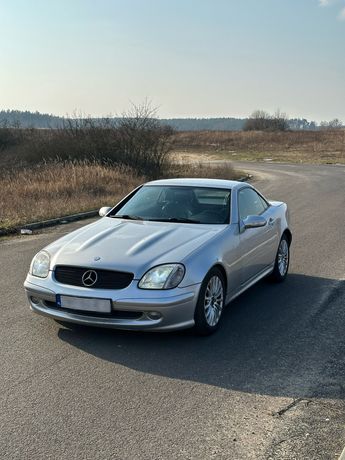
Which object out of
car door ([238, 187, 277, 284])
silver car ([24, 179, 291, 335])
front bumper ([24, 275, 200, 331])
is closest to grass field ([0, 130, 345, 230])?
silver car ([24, 179, 291, 335])

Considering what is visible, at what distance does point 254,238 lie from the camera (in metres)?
6.30

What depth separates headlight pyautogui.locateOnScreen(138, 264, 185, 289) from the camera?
4.80m

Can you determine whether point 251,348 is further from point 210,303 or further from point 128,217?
point 128,217

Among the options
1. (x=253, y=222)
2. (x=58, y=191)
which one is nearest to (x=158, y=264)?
(x=253, y=222)

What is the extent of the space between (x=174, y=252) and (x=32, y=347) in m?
1.57

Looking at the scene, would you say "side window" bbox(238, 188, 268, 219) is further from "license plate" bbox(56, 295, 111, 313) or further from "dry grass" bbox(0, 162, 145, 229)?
"dry grass" bbox(0, 162, 145, 229)

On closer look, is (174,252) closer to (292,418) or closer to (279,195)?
(292,418)

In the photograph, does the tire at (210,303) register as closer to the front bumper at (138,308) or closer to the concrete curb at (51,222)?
the front bumper at (138,308)

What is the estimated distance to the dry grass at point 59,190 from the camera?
13469 millimetres

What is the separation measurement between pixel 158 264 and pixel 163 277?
134mm

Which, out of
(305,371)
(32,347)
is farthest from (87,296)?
(305,371)

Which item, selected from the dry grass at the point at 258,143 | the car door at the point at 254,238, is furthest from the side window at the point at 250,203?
the dry grass at the point at 258,143

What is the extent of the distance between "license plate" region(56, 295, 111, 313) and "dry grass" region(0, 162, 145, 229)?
→ 711 centimetres

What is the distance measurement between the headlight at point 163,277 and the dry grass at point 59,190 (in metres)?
7.50
